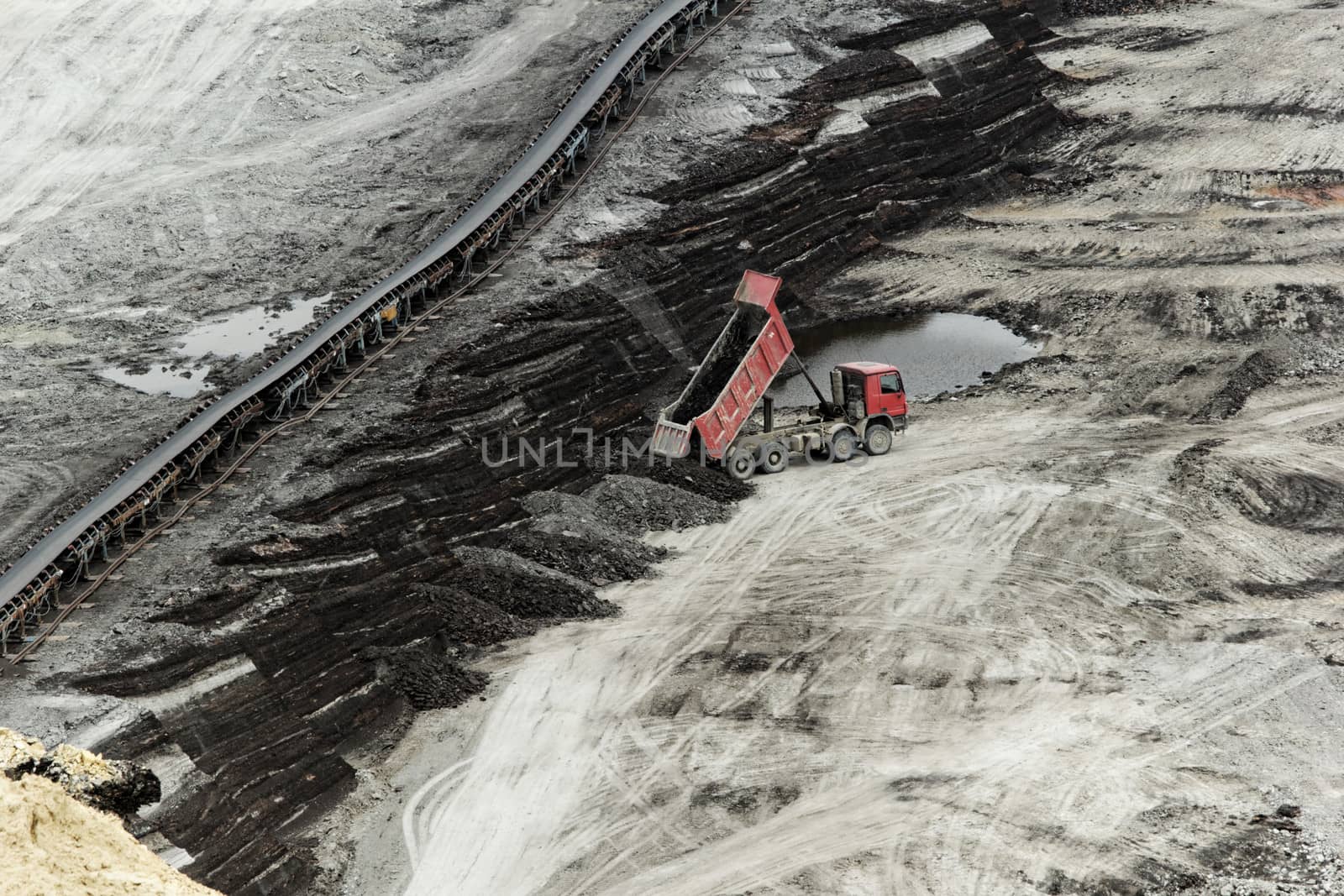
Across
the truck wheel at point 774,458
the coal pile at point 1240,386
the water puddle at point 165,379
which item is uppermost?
the water puddle at point 165,379

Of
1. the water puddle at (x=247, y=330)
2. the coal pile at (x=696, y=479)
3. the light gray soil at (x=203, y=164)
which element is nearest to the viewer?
→ the coal pile at (x=696, y=479)

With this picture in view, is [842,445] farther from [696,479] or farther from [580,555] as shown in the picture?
[580,555]

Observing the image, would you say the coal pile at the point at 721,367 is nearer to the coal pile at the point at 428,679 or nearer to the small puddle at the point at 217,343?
the coal pile at the point at 428,679

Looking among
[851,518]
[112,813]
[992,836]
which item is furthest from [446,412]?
[112,813]

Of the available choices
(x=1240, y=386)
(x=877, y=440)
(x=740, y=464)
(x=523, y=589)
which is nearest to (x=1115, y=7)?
(x=1240, y=386)

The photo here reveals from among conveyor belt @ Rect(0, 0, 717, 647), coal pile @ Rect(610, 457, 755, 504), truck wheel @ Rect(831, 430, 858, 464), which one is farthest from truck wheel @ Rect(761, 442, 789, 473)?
conveyor belt @ Rect(0, 0, 717, 647)

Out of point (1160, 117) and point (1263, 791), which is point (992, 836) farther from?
point (1160, 117)

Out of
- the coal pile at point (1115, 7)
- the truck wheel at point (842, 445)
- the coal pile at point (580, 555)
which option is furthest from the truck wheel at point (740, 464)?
the coal pile at point (1115, 7)

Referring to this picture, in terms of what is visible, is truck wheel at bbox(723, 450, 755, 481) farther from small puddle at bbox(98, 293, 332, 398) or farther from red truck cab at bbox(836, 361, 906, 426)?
small puddle at bbox(98, 293, 332, 398)
